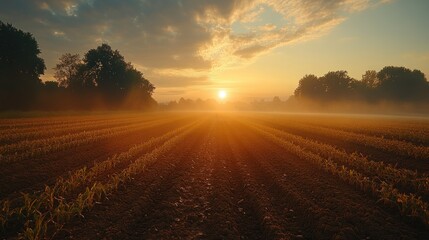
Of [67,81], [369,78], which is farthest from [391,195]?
[369,78]

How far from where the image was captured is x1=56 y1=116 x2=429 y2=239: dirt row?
5992mm

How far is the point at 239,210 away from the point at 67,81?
3635 inches

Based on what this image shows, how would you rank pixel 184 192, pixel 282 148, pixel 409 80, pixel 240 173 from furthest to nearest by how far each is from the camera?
pixel 409 80, pixel 282 148, pixel 240 173, pixel 184 192

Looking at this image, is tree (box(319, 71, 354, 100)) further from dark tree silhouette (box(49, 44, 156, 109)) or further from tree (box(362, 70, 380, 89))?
dark tree silhouette (box(49, 44, 156, 109))

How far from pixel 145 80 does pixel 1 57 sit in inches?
2044

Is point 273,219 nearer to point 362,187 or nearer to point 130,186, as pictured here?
point 362,187

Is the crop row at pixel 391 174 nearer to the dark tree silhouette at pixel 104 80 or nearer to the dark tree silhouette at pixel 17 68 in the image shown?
the dark tree silhouette at pixel 17 68

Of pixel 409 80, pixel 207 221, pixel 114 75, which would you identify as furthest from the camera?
pixel 409 80

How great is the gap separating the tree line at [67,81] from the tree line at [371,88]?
67733 mm

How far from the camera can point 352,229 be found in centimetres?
612

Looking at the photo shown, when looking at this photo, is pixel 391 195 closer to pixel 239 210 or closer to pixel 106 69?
pixel 239 210

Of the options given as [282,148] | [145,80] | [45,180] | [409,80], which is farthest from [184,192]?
[409,80]

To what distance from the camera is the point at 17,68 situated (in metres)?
46.8

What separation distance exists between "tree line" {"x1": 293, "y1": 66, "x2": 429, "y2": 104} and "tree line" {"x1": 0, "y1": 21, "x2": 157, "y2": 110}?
6773 centimetres
